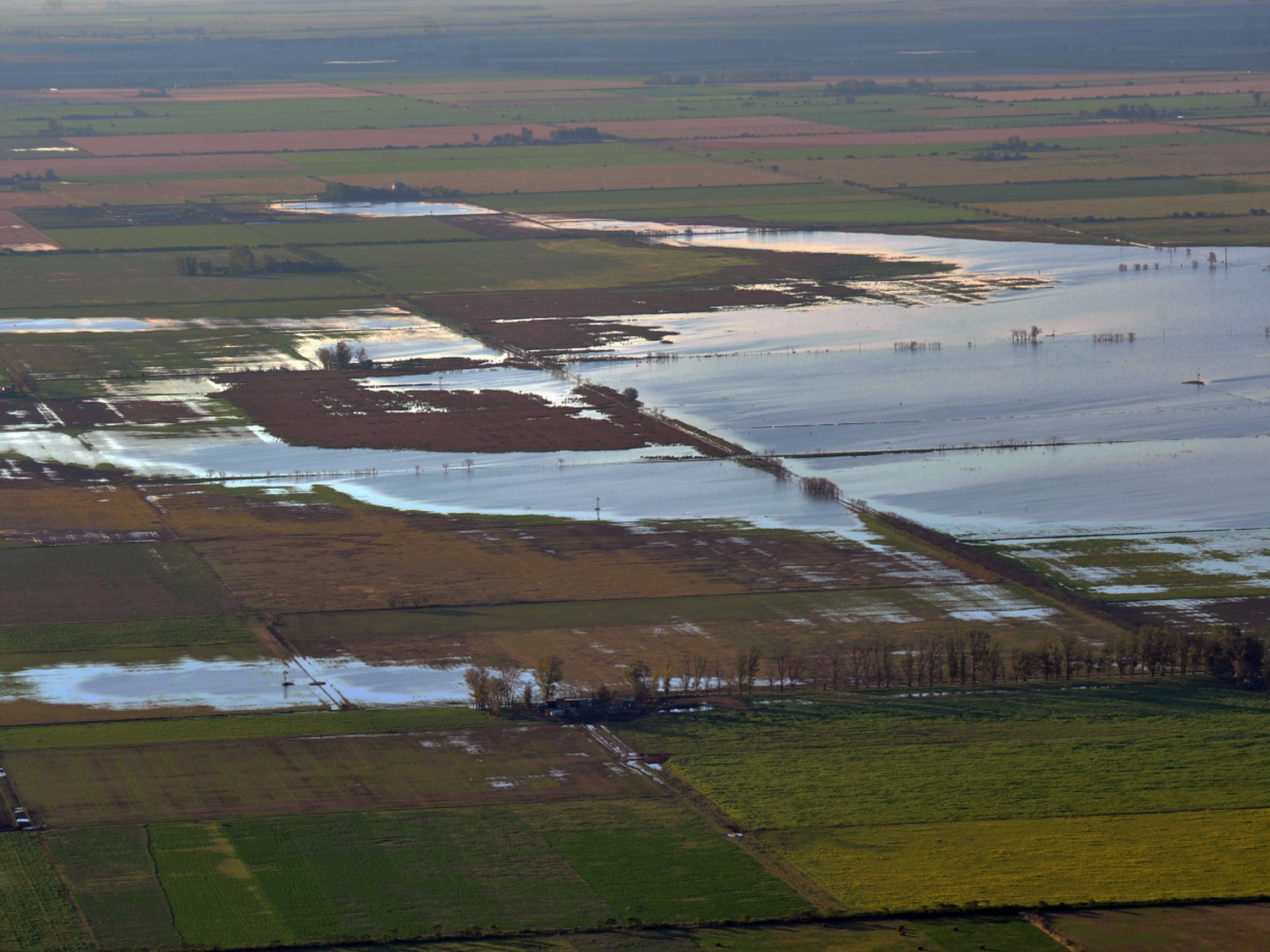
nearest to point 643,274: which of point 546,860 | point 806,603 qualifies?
point 806,603

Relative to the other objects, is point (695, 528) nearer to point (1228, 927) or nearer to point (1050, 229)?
point (1228, 927)

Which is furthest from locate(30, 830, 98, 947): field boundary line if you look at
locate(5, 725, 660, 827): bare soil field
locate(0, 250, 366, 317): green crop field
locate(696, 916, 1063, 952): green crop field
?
locate(0, 250, 366, 317): green crop field

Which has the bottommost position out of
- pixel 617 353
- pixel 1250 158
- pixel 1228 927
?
pixel 1228 927

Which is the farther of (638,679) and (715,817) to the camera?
(638,679)

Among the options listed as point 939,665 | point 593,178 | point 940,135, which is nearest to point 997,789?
point 939,665

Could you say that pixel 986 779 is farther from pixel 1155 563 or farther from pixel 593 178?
pixel 593 178

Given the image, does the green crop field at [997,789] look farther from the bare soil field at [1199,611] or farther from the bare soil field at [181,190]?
the bare soil field at [181,190]

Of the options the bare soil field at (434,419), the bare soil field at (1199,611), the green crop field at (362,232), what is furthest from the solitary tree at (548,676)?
the green crop field at (362,232)
